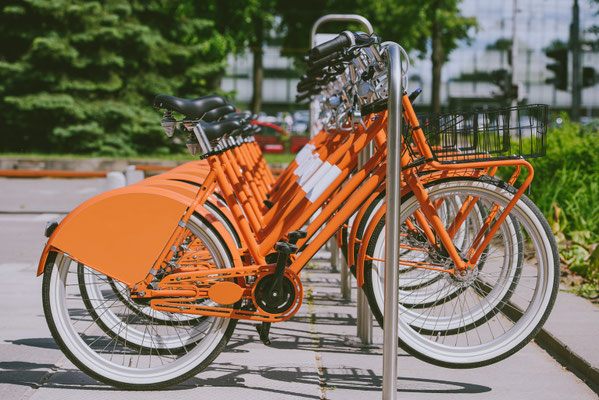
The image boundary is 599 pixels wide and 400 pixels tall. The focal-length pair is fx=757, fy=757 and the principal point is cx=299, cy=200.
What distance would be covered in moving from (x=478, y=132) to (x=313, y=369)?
1.47 m

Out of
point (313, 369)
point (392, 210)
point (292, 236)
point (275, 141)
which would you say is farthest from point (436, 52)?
point (392, 210)

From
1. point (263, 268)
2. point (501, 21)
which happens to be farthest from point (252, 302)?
point (501, 21)

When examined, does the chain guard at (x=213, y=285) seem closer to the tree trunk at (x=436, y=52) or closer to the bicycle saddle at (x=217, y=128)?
the bicycle saddle at (x=217, y=128)

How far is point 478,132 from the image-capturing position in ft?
12.1

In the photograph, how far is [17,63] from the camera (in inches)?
786

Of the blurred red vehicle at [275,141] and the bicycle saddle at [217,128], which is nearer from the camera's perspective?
the bicycle saddle at [217,128]

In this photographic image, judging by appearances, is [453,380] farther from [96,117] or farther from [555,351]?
[96,117]

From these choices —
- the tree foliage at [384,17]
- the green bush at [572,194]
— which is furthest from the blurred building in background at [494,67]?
the green bush at [572,194]

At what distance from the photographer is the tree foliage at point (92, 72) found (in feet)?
65.7

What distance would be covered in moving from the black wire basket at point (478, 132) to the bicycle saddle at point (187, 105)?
0.95 m

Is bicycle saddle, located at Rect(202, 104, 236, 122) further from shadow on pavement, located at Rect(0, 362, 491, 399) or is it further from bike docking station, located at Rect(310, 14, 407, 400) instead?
shadow on pavement, located at Rect(0, 362, 491, 399)

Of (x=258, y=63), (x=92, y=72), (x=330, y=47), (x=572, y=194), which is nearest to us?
(x=330, y=47)

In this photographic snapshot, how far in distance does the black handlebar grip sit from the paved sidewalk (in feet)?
5.15

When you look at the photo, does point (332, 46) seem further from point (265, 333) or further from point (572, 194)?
point (572, 194)
